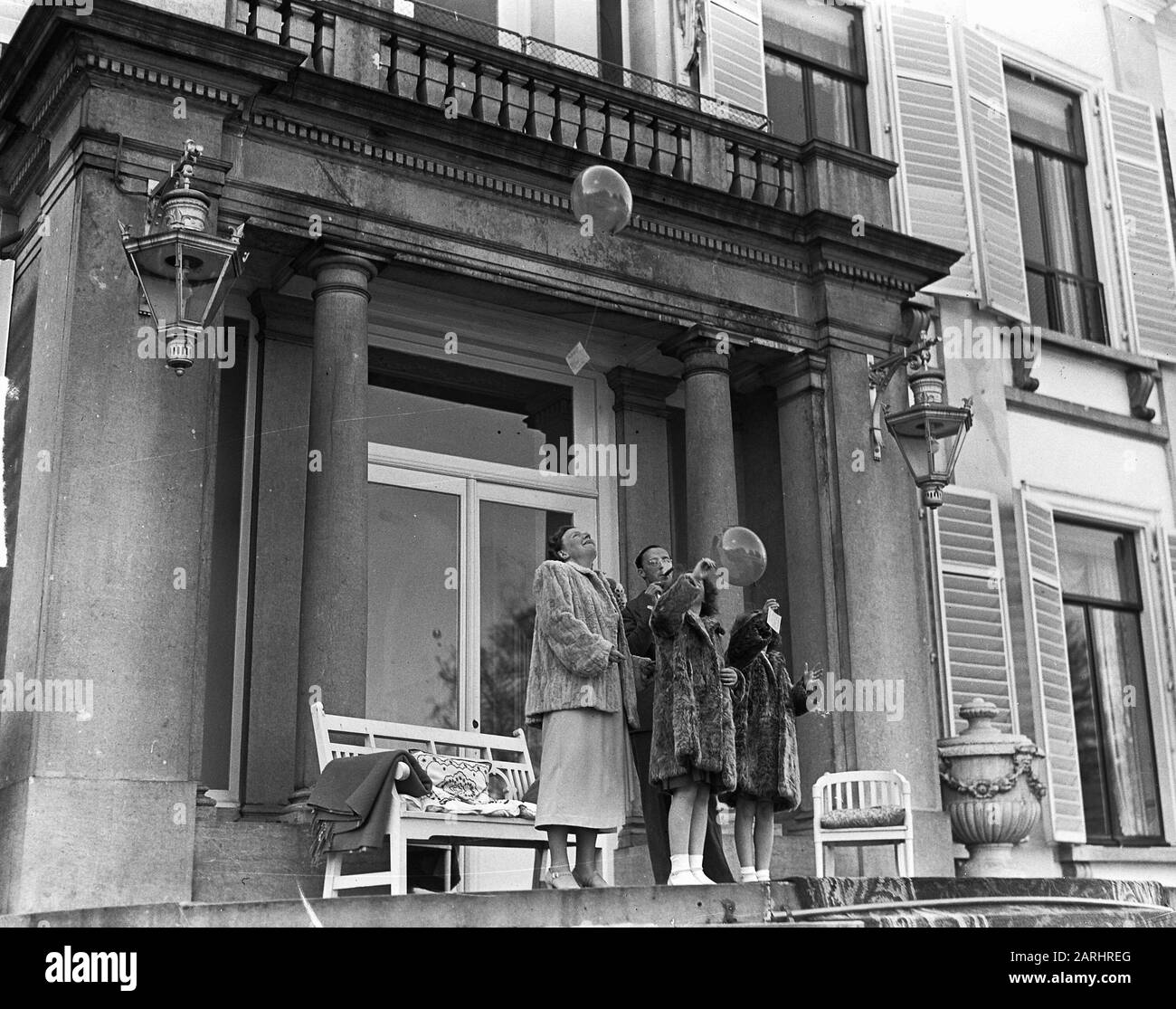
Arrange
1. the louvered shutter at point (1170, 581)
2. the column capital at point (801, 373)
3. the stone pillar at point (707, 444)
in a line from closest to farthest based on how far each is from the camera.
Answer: the stone pillar at point (707, 444)
the column capital at point (801, 373)
the louvered shutter at point (1170, 581)

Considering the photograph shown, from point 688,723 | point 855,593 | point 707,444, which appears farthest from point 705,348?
point 688,723

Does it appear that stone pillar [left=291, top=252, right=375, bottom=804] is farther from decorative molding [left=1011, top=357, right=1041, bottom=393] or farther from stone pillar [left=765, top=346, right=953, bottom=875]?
decorative molding [left=1011, top=357, right=1041, bottom=393]

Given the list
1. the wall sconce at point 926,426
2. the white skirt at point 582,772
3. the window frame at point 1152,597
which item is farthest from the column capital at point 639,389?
the white skirt at point 582,772

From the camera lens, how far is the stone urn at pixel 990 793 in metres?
10.0

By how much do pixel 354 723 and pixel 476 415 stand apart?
3374 mm

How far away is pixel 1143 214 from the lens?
46.2 feet

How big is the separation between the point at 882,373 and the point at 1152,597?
412 cm

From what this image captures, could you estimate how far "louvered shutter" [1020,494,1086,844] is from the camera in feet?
38.1

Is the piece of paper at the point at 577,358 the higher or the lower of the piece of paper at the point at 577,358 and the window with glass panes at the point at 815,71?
the lower

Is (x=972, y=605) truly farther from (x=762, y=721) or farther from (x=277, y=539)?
(x=277, y=539)

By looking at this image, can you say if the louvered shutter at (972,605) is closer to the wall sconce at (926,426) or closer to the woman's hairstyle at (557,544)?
the wall sconce at (926,426)

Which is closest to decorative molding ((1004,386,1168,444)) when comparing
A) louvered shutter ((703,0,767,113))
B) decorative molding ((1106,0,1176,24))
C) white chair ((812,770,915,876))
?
louvered shutter ((703,0,767,113))

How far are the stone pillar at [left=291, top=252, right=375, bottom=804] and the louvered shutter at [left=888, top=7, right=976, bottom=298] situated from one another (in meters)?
5.44

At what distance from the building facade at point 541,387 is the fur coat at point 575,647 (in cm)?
188
